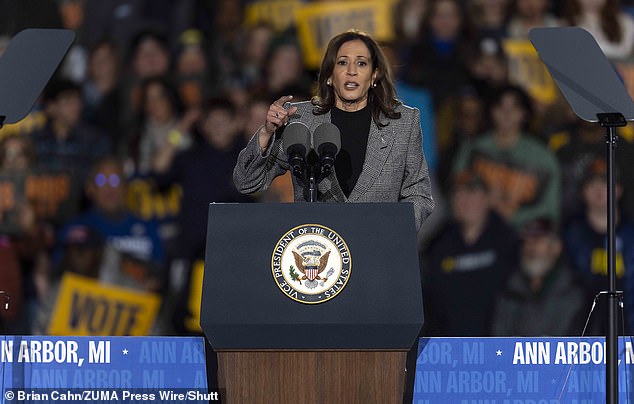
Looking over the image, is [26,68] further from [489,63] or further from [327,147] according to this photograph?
[489,63]

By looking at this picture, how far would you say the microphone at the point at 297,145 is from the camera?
246cm

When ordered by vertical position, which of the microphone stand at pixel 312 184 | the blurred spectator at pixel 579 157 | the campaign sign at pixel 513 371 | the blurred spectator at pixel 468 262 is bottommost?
the campaign sign at pixel 513 371

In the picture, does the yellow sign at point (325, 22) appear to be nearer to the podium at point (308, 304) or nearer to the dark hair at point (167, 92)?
the dark hair at point (167, 92)

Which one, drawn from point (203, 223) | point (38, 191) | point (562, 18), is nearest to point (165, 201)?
point (203, 223)

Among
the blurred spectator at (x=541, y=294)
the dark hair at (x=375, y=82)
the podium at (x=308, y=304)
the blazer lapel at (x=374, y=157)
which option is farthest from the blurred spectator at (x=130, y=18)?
the podium at (x=308, y=304)

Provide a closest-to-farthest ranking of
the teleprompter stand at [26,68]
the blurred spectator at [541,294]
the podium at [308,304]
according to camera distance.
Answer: the podium at [308,304] < the teleprompter stand at [26,68] < the blurred spectator at [541,294]

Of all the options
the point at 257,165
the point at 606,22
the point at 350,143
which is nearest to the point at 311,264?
the point at 257,165

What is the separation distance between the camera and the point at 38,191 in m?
5.31

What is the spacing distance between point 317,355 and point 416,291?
0.27 meters

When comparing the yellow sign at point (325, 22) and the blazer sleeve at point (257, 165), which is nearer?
the blazer sleeve at point (257, 165)

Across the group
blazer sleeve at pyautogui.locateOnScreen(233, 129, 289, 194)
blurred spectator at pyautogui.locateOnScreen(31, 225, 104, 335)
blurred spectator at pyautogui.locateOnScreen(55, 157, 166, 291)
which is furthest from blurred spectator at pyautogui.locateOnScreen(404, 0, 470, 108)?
blazer sleeve at pyautogui.locateOnScreen(233, 129, 289, 194)

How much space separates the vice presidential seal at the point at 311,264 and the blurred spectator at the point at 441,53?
3.04 metres

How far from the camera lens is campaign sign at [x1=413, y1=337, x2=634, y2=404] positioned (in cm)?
301

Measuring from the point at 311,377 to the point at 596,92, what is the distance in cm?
131
